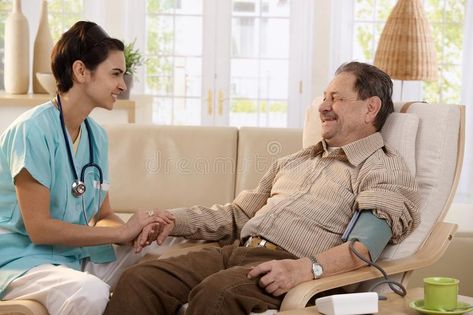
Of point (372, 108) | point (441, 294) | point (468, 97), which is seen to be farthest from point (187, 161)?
point (468, 97)

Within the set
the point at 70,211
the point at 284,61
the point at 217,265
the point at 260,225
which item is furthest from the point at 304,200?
the point at 284,61

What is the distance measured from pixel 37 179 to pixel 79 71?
1.26ft

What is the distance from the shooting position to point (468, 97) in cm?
668

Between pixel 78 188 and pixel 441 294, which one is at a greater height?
pixel 78 188

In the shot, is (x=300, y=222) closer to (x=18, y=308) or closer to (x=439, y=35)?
(x=18, y=308)

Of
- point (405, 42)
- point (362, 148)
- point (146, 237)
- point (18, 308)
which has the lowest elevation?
point (18, 308)

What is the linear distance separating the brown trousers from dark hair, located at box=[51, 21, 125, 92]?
24.1 inches

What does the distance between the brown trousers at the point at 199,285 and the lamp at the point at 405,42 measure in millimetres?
3149

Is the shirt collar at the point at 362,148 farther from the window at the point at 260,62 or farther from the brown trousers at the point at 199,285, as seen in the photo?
the window at the point at 260,62

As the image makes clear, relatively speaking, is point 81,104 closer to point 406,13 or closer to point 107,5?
point 406,13

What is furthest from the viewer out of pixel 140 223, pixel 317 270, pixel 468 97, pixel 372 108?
pixel 468 97

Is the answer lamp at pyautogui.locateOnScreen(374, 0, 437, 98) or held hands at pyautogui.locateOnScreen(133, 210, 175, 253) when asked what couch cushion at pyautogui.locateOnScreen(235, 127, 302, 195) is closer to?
held hands at pyautogui.locateOnScreen(133, 210, 175, 253)

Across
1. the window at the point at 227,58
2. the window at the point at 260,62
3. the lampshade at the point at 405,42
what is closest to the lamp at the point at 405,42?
the lampshade at the point at 405,42

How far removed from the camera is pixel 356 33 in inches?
271
